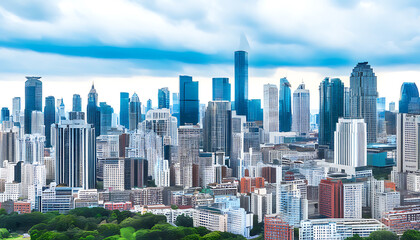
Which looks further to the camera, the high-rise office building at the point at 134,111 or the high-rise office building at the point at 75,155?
the high-rise office building at the point at 134,111

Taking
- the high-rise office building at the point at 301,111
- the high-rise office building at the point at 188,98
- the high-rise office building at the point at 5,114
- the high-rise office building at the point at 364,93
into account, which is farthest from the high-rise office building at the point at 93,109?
the high-rise office building at the point at 364,93

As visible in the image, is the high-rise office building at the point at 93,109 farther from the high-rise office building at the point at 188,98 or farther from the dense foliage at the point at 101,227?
the dense foliage at the point at 101,227

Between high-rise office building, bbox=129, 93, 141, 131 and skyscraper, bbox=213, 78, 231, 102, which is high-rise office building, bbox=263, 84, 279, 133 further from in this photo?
high-rise office building, bbox=129, 93, 141, 131

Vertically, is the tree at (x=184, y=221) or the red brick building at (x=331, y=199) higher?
the red brick building at (x=331, y=199)

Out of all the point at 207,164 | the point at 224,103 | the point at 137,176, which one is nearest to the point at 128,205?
→ the point at 137,176

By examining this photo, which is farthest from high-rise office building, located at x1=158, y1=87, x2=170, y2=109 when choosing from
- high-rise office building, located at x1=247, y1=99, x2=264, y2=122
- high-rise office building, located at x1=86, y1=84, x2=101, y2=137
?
high-rise office building, located at x1=247, y1=99, x2=264, y2=122

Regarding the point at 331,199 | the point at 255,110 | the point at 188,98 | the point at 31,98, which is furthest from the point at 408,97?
the point at 31,98

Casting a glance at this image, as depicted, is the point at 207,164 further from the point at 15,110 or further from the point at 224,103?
the point at 15,110
